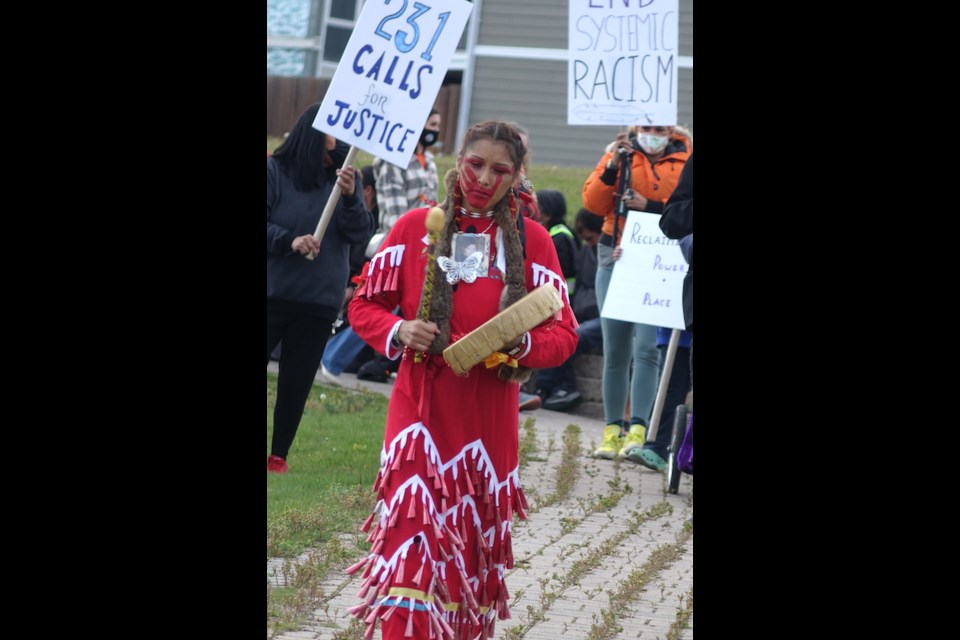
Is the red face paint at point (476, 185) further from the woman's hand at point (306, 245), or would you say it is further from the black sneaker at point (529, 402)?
the black sneaker at point (529, 402)

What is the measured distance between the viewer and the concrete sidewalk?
5.55m

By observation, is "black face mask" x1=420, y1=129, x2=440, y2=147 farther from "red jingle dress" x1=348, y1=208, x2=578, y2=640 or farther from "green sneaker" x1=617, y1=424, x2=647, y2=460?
"red jingle dress" x1=348, y1=208, x2=578, y2=640

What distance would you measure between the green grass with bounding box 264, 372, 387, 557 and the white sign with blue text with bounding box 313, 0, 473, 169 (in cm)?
181

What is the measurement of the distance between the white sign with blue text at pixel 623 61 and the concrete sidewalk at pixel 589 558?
2.29 meters

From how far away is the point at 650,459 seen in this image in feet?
30.1

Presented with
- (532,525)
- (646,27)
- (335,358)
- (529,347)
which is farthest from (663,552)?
(335,358)

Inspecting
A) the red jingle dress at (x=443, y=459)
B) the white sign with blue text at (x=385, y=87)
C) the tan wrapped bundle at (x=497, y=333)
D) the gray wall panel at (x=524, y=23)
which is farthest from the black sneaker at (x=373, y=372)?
the gray wall panel at (x=524, y=23)

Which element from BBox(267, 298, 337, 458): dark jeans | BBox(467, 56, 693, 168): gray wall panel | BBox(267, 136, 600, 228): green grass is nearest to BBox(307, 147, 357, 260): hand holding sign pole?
BBox(267, 298, 337, 458): dark jeans

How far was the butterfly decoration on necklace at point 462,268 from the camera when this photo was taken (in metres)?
4.58

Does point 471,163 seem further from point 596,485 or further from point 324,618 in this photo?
point 596,485

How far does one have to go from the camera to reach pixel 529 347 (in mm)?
4516

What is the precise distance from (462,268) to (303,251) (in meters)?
3.03

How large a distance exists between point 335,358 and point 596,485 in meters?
4.25

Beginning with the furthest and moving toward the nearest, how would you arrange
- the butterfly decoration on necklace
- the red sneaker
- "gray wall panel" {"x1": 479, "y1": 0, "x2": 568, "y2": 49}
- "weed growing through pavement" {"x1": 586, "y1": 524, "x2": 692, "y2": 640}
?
1. "gray wall panel" {"x1": 479, "y1": 0, "x2": 568, "y2": 49}
2. the red sneaker
3. "weed growing through pavement" {"x1": 586, "y1": 524, "x2": 692, "y2": 640}
4. the butterfly decoration on necklace
